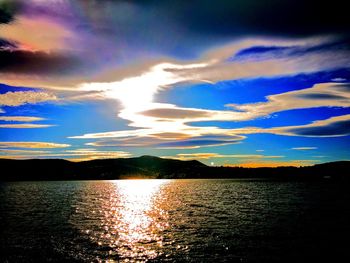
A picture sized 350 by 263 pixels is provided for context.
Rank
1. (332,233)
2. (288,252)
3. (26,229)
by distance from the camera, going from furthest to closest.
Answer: (26,229) < (332,233) < (288,252)

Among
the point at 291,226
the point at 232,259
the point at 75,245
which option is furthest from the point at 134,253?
the point at 291,226

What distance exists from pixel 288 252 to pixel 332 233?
19.5 meters

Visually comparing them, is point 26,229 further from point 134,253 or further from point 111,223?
point 134,253

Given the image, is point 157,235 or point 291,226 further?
point 291,226

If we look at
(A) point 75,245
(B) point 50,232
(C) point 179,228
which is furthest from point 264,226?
(B) point 50,232

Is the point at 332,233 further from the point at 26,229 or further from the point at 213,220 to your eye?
the point at 26,229

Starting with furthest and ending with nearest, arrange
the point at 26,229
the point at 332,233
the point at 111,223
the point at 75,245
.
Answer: the point at 111,223 → the point at 26,229 → the point at 332,233 → the point at 75,245

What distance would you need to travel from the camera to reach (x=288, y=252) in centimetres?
5000

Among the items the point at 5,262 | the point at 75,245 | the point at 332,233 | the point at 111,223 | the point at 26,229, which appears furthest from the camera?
the point at 111,223

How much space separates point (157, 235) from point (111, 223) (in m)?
21.1

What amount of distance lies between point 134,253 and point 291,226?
3904 centimetres

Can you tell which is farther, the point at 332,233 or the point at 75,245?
the point at 332,233

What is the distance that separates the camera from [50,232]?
67188 millimetres

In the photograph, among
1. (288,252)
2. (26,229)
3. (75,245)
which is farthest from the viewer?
(26,229)
